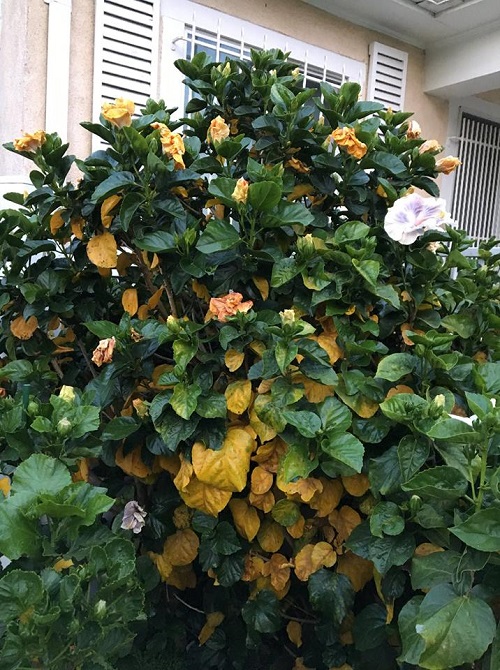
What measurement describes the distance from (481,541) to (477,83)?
437cm

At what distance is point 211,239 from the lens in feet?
5.12

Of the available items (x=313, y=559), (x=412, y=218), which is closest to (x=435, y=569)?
(x=313, y=559)

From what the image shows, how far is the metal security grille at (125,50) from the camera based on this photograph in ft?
10.8

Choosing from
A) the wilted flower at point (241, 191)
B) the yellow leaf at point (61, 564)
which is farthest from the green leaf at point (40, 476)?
the wilted flower at point (241, 191)

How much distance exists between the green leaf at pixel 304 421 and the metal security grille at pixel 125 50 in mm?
2525

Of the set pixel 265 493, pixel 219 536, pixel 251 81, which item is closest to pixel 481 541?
pixel 265 493

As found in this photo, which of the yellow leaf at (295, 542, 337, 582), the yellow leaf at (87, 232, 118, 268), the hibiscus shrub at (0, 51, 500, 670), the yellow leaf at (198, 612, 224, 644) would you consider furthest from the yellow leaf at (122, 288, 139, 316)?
the yellow leaf at (198, 612, 224, 644)

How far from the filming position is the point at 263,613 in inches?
62.6

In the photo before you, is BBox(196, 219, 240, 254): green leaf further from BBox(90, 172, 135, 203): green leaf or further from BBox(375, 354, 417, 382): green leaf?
BBox(375, 354, 417, 382): green leaf

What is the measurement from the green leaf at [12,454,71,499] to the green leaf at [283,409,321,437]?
1.63 feet

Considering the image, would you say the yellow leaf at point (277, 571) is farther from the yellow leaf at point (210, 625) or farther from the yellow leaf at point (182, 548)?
the yellow leaf at point (210, 625)

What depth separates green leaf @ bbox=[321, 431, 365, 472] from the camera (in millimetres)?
1306

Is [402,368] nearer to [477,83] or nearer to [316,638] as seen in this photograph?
[316,638]

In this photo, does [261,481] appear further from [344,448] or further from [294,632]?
[294,632]
